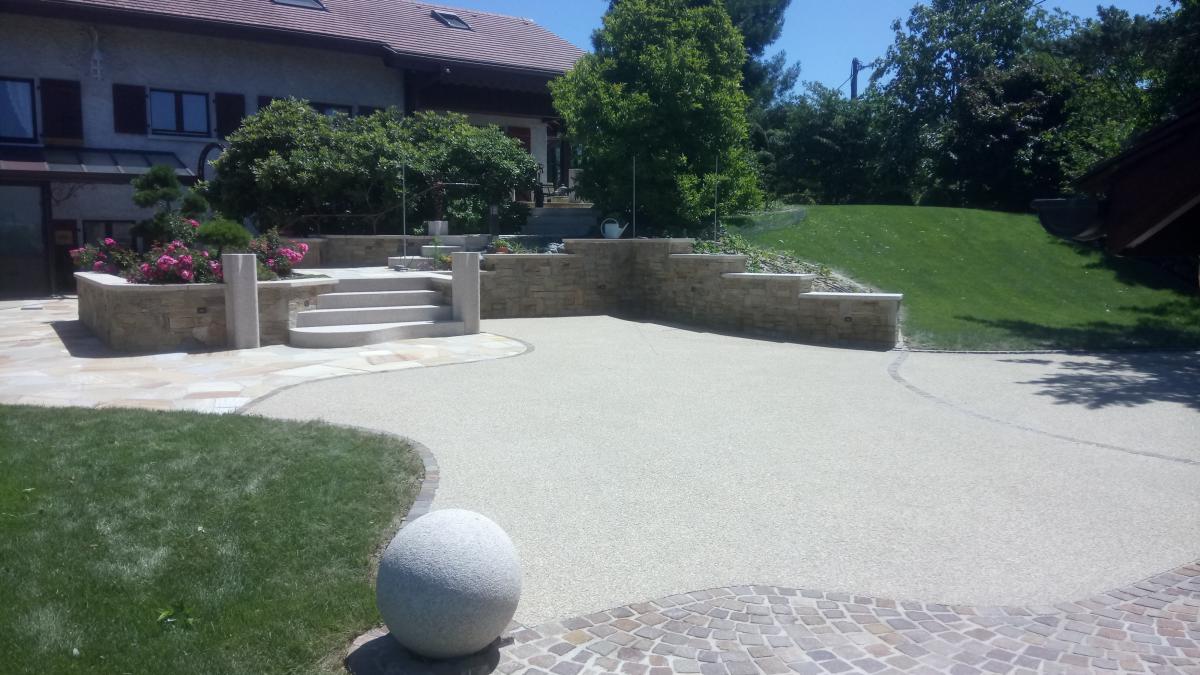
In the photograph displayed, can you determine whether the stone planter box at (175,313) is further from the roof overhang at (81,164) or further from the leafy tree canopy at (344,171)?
the roof overhang at (81,164)

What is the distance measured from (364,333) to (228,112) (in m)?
12.4

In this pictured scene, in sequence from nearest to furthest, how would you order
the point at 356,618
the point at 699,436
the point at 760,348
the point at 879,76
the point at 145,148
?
the point at 356,618 → the point at 699,436 → the point at 760,348 → the point at 145,148 → the point at 879,76

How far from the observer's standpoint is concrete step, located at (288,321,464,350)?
12.5 meters

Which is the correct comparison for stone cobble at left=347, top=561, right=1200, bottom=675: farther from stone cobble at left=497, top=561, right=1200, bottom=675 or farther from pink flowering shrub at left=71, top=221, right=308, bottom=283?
pink flowering shrub at left=71, top=221, right=308, bottom=283

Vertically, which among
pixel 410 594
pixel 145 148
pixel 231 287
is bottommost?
pixel 410 594

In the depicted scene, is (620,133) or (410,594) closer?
(410,594)

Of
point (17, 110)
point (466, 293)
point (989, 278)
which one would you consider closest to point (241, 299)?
point (466, 293)

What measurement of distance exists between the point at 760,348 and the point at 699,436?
5.44 meters

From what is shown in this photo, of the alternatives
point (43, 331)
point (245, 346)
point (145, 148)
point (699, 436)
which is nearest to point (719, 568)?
point (699, 436)

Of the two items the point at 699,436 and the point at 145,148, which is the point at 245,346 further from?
the point at 145,148

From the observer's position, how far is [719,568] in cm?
512

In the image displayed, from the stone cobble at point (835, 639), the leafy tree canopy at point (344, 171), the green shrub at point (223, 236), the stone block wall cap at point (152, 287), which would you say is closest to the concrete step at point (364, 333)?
the stone block wall cap at point (152, 287)

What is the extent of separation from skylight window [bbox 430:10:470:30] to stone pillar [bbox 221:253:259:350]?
17673 mm

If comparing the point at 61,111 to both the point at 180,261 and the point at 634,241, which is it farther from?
the point at 634,241
